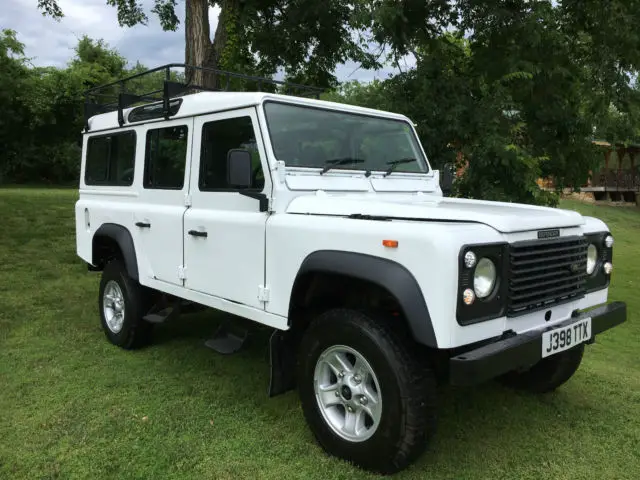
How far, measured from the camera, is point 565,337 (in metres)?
3.12

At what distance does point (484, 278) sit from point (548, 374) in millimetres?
1778

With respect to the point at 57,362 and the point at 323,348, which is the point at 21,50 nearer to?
the point at 57,362

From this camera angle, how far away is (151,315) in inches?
199

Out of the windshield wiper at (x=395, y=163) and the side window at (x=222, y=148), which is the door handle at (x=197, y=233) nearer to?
the side window at (x=222, y=148)

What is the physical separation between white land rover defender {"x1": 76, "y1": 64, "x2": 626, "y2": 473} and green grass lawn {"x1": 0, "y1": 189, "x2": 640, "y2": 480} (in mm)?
319

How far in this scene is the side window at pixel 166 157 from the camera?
4398 mm

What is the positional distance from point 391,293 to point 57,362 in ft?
11.4

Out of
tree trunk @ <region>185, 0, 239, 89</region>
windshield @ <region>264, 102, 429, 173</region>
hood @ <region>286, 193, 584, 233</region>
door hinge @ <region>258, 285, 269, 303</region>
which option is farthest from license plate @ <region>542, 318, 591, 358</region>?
tree trunk @ <region>185, 0, 239, 89</region>

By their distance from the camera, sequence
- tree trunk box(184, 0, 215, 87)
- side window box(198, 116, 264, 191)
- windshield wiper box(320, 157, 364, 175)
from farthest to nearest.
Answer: tree trunk box(184, 0, 215, 87) < windshield wiper box(320, 157, 364, 175) < side window box(198, 116, 264, 191)

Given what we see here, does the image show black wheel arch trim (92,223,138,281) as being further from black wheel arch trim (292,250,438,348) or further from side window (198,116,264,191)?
black wheel arch trim (292,250,438,348)

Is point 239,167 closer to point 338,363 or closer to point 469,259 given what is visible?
point 338,363

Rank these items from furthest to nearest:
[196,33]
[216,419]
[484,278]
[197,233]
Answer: [196,33] < [197,233] < [216,419] < [484,278]

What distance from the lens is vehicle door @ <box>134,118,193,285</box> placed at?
14.3 feet


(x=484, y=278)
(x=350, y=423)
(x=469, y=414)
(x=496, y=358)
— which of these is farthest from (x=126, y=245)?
(x=496, y=358)
